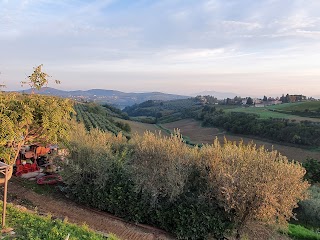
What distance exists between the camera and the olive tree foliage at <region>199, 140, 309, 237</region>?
32.2 ft

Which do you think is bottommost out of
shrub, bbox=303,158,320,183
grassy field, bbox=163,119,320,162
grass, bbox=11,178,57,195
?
grassy field, bbox=163,119,320,162

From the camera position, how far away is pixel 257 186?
9.78 meters

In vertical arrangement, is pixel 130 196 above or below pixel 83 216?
above

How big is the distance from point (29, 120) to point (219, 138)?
1797 inches

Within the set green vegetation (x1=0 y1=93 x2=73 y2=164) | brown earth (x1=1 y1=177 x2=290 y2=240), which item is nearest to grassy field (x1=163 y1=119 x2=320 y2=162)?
brown earth (x1=1 y1=177 x2=290 y2=240)

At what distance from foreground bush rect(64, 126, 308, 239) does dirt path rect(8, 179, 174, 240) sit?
0.37 meters

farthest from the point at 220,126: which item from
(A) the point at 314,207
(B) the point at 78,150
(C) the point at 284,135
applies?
(B) the point at 78,150

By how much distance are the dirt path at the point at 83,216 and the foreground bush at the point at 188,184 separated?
371 millimetres

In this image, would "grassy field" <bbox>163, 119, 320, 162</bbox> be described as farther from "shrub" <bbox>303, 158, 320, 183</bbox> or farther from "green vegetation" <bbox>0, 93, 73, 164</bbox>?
"green vegetation" <bbox>0, 93, 73, 164</bbox>

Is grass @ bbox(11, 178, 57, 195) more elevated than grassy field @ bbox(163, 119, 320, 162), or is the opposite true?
grass @ bbox(11, 178, 57, 195)

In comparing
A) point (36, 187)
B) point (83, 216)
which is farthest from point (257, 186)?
point (36, 187)

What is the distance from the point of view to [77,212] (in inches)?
457

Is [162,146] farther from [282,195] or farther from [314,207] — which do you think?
[314,207]

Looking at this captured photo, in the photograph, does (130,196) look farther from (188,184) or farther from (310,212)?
(310,212)
